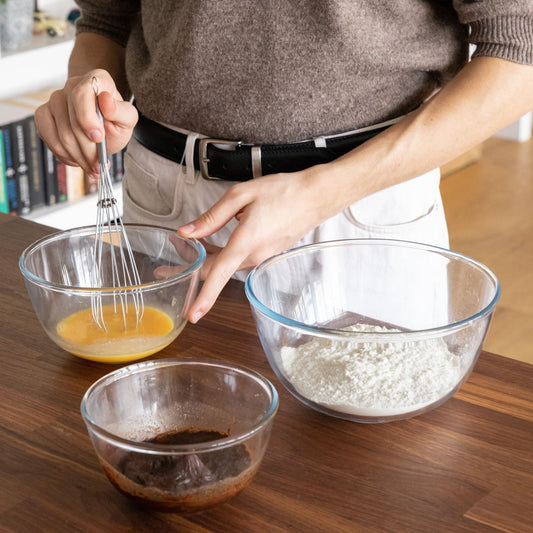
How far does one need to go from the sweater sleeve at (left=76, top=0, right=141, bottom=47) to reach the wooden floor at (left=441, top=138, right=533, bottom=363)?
56.7 inches

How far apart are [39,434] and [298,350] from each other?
244mm

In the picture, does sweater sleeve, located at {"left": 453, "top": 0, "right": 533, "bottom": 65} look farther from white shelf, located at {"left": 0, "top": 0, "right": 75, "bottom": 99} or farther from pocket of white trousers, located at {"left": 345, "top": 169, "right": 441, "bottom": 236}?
white shelf, located at {"left": 0, "top": 0, "right": 75, "bottom": 99}

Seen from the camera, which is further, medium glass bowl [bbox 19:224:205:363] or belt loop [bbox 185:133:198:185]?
belt loop [bbox 185:133:198:185]

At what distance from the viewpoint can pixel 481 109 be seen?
38.2 inches

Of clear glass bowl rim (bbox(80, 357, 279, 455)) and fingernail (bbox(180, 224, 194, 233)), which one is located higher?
fingernail (bbox(180, 224, 194, 233))

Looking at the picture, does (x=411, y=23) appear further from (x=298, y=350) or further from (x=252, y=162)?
(x=298, y=350)

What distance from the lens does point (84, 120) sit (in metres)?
0.86

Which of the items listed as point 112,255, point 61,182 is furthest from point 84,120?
point 61,182

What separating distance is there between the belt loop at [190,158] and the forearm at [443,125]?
9.0 inches

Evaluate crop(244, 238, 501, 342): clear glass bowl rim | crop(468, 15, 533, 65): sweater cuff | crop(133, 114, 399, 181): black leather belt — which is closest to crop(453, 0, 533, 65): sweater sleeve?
crop(468, 15, 533, 65): sweater cuff

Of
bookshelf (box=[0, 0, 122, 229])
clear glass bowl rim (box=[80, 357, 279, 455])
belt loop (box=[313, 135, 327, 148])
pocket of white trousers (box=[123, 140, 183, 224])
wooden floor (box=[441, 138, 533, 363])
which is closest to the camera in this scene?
clear glass bowl rim (box=[80, 357, 279, 455])

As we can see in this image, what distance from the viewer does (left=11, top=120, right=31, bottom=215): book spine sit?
87.2 inches

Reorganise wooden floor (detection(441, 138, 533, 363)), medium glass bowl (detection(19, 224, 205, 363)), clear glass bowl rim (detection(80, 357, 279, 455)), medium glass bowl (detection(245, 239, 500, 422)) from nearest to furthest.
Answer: clear glass bowl rim (detection(80, 357, 279, 455))
medium glass bowl (detection(245, 239, 500, 422))
medium glass bowl (detection(19, 224, 205, 363))
wooden floor (detection(441, 138, 533, 363))

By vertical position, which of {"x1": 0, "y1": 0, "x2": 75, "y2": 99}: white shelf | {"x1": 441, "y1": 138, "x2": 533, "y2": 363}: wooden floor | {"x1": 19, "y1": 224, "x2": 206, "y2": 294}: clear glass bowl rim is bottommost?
{"x1": 441, "y1": 138, "x2": 533, "y2": 363}: wooden floor
